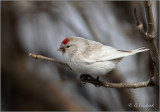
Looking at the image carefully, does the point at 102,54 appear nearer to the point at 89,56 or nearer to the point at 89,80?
the point at 89,56

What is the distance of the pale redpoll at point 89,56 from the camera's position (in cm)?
208

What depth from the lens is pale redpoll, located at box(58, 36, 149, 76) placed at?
81.9 inches

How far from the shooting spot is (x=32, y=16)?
12.8 feet

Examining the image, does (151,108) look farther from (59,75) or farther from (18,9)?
(18,9)

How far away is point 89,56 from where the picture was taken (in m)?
2.14

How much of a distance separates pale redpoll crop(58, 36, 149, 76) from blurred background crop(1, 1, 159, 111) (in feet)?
2.96

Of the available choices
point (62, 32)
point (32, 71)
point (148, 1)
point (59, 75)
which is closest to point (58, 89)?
point (59, 75)

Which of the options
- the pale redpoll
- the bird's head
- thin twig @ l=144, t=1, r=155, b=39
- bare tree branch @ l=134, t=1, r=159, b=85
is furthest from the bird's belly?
thin twig @ l=144, t=1, r=155, b=39

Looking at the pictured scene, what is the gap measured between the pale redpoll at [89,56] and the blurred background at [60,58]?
0.90m

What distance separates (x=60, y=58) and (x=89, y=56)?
1.29 metres

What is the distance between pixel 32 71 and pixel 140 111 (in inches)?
66.8

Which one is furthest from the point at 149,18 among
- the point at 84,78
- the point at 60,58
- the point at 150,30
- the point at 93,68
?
the point at 60,58

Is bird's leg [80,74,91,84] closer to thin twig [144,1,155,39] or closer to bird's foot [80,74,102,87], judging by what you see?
bird's foot [80,74,102,87]

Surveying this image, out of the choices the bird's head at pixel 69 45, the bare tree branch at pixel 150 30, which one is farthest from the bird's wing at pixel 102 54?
the bare tree branch at pixel 150 30
